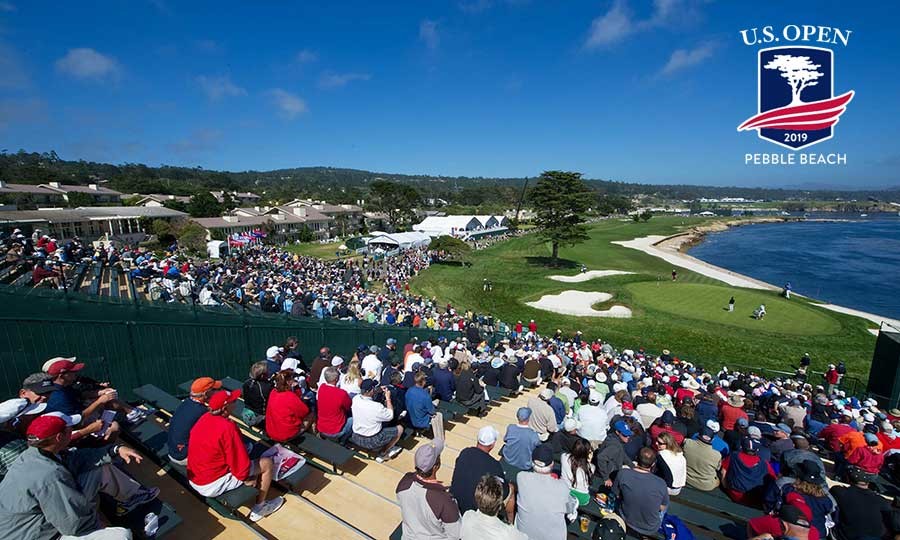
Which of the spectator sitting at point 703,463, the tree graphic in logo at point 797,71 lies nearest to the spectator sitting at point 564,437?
the spectator sitting at point 703,463

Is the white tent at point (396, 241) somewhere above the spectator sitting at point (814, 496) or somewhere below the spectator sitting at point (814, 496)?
below

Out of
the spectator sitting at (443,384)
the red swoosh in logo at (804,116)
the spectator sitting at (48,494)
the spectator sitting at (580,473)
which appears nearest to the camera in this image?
the spectator sitting at (48,494)

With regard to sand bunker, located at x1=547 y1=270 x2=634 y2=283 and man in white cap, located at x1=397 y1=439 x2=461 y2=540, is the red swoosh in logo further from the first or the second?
man in white cap, located at x1=397 y1=439 x2=461 y2=540

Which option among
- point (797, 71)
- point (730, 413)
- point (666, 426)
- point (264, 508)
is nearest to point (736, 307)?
point (797, 71)

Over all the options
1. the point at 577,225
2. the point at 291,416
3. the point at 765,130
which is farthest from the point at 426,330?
the point at 577,225

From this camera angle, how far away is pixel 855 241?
80.8m

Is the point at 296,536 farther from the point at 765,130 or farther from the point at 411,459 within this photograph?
the point at 765,130

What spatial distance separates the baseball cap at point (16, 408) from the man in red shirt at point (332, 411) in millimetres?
2548

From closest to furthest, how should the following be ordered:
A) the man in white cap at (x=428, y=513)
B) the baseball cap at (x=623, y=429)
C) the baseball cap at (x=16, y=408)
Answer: the baseball cap at (x=16, y=408) < the man in white cap at (x=428, y=513) < the baseball cap at (x=623, y=429)

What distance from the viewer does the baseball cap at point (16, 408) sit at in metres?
3.10

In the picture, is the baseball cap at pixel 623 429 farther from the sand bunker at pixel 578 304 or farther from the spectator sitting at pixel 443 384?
the sand bunker at pixel 578 304

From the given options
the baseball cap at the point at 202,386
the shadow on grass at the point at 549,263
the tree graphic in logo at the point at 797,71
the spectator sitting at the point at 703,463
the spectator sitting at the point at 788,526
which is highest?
the tree graphic in logo at the point at 797,71

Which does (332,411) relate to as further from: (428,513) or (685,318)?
(685,318)

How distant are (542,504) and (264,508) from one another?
2.63 meters
